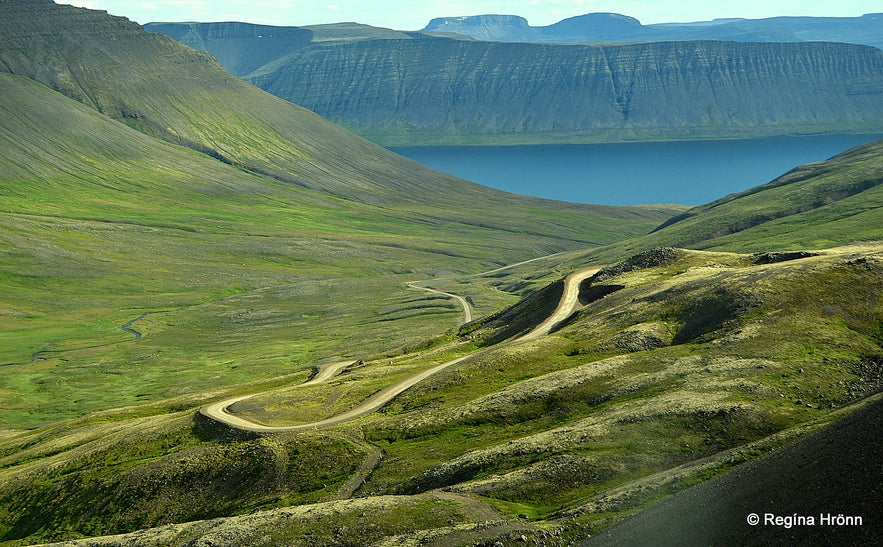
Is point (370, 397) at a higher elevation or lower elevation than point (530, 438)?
lower

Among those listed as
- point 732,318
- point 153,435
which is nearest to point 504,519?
point 732,318

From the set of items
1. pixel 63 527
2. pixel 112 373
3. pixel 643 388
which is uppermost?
pixel 643 388

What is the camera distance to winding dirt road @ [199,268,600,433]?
306 feet

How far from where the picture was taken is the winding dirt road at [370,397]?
93.1 metres

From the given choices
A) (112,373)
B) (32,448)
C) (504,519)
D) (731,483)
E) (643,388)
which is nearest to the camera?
(731,483)

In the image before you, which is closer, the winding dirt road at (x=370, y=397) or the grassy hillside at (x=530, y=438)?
the grassy hillside at (x=530, y=438)

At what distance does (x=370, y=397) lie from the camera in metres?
102

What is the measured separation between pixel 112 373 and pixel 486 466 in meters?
128

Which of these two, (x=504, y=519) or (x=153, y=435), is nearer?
(x=504, y=519)

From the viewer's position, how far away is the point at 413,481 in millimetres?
73812

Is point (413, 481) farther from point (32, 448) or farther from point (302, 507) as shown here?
point (32, 448)

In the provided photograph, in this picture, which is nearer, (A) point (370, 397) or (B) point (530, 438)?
(B) point (530, 438)

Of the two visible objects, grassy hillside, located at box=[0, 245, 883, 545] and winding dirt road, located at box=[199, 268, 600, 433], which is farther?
winding dirt road, located at box=[199, 268, 600, 433]

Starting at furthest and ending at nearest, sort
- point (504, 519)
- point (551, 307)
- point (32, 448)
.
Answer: point (551, 307)
point (32, 448)
point (504, 519)
